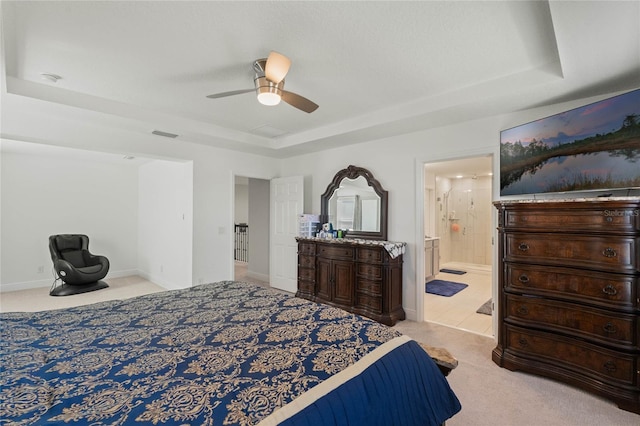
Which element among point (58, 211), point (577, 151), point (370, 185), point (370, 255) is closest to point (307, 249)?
point (370, 255)

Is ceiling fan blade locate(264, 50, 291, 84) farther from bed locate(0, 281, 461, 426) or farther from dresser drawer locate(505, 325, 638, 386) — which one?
dresser drawer locate(505, 325, 638, 386)

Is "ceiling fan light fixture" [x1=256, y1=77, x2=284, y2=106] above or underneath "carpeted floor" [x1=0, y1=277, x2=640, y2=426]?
above

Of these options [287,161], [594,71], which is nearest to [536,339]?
[594,71]

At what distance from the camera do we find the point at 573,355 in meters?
2.32

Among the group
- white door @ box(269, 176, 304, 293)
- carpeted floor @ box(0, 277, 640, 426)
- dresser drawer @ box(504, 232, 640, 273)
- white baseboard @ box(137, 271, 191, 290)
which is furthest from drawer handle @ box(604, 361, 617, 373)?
white baseboard @ box(137, 271, 191, 290)

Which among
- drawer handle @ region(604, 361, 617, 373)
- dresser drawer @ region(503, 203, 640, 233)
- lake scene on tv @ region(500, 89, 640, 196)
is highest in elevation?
lake scene on tv @ region(500, 89, 640, 196)

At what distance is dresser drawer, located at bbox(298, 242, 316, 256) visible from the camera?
14.8 feet

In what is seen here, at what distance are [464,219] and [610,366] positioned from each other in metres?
6.29

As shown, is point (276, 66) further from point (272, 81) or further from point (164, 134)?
point (164, 134)

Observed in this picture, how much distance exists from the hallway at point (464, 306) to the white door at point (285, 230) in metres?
2.30

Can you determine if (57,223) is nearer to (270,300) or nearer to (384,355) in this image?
(270,300)

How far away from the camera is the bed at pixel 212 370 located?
938 millimetres

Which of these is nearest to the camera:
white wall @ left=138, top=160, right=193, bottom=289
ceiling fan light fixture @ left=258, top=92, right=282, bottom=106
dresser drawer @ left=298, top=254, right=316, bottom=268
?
ceiling fan light fixture @ left=258, top=92, right=282, bottom=106

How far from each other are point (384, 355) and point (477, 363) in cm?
199
